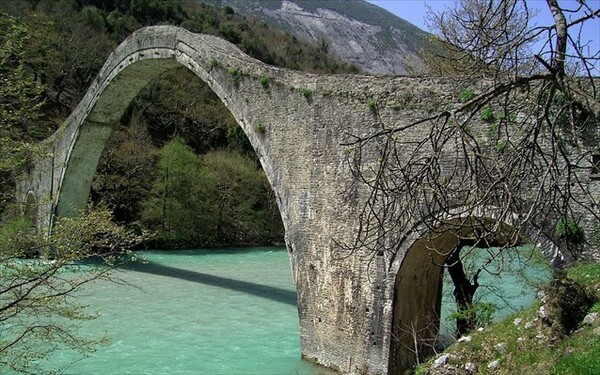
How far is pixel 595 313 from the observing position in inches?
210

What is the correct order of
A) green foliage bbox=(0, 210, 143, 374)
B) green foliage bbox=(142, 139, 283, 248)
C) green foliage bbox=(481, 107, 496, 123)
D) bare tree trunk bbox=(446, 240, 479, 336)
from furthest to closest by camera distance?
green foliage bbox=(142, 139, 283, 248), bare tree trunk bbox=(446, 240, 479, 336), green foliage bbox=(481, 107, 496, 123), green foliage bbox=(0, 210, 143, 374)

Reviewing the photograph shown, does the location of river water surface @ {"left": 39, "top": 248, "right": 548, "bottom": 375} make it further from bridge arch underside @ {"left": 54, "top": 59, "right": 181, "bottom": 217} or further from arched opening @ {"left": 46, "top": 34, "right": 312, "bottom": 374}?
bridge arch underside @ {"left": 54, "top": 59, "right": 181, "bottom": 217}

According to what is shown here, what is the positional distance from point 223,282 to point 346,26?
85.5 m

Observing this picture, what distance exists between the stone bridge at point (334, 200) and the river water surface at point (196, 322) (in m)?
0.89

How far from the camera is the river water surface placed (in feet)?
29.4

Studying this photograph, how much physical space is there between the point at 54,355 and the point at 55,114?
21.9 m

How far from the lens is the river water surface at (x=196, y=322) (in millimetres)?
8961

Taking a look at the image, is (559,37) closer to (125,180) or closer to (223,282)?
(223,282)

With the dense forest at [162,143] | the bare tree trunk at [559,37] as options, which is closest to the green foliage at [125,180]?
the dense forest at [162,143]

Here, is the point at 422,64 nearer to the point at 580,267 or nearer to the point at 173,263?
the point at 173,263

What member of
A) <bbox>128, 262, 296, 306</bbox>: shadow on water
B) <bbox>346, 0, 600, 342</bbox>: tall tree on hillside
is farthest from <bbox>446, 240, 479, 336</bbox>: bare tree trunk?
<bbox>128, 262, 296, 306</bbox>: shadow on water

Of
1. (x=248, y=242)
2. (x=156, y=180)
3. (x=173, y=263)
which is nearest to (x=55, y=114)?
(x=156, y=180)

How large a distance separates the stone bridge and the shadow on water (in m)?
4.36

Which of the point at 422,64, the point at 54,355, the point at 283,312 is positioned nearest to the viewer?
the point at 54,355
